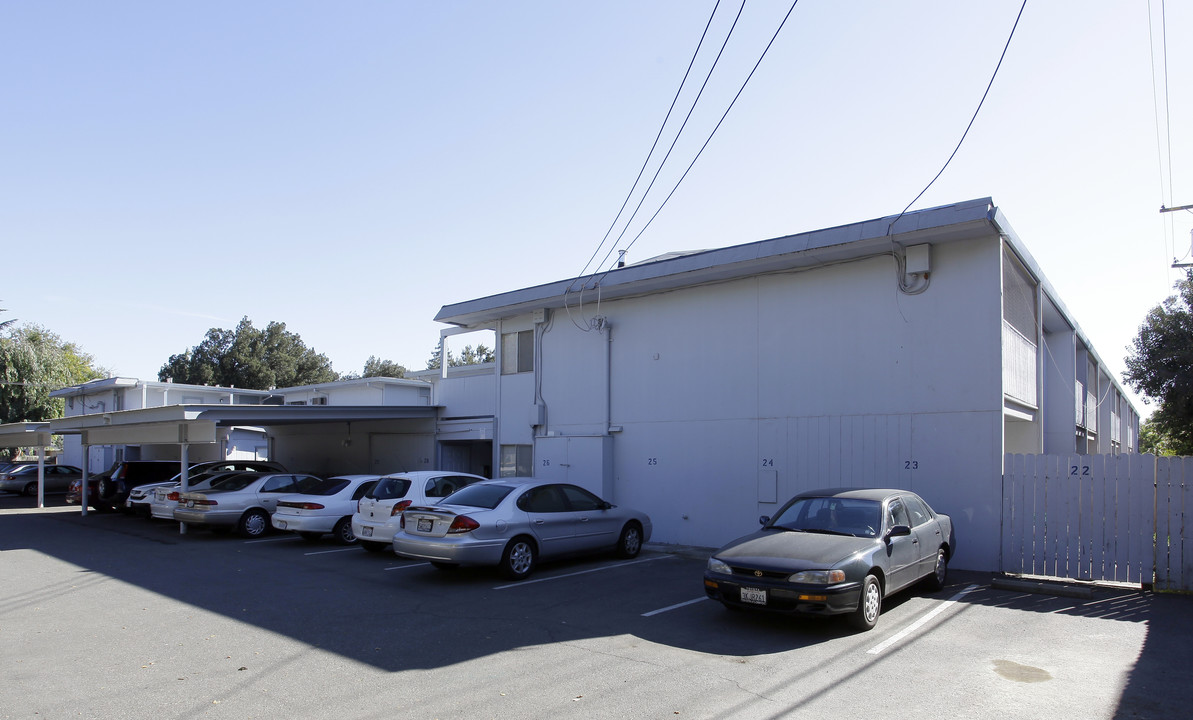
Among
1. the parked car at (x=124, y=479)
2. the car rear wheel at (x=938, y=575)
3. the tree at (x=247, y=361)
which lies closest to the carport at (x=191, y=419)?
the parked car at (x=124, y=479)

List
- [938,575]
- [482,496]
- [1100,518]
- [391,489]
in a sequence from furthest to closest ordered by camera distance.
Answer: [391,489] < [482,496] < [1100,518] < [938,575]

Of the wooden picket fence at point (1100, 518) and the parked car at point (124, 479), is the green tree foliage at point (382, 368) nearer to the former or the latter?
the parked car at point (124, 479)

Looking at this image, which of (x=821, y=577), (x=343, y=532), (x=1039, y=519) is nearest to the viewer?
(x=821, y=577)

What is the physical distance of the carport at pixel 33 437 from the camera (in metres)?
24.0

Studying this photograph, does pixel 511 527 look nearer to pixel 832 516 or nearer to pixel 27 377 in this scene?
pixel 832 516

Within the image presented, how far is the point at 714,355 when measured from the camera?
14.8 meters

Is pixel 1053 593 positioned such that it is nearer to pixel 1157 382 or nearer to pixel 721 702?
pixel 721 702

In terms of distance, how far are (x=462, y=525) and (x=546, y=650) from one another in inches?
143

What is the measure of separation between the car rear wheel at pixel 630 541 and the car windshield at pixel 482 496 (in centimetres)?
237

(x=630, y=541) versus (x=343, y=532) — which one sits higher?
(x=630, y=541)

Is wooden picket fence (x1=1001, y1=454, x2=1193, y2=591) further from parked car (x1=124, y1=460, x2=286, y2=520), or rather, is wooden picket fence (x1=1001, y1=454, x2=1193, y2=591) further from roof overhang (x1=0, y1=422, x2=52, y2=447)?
roof overhang (x1=0, y1=422, x2=52, y2=447)

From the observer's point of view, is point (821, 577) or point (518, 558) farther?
point (518, 558)

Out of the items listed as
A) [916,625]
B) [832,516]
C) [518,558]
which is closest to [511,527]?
[518,558]

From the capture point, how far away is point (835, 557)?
7.55 meters
